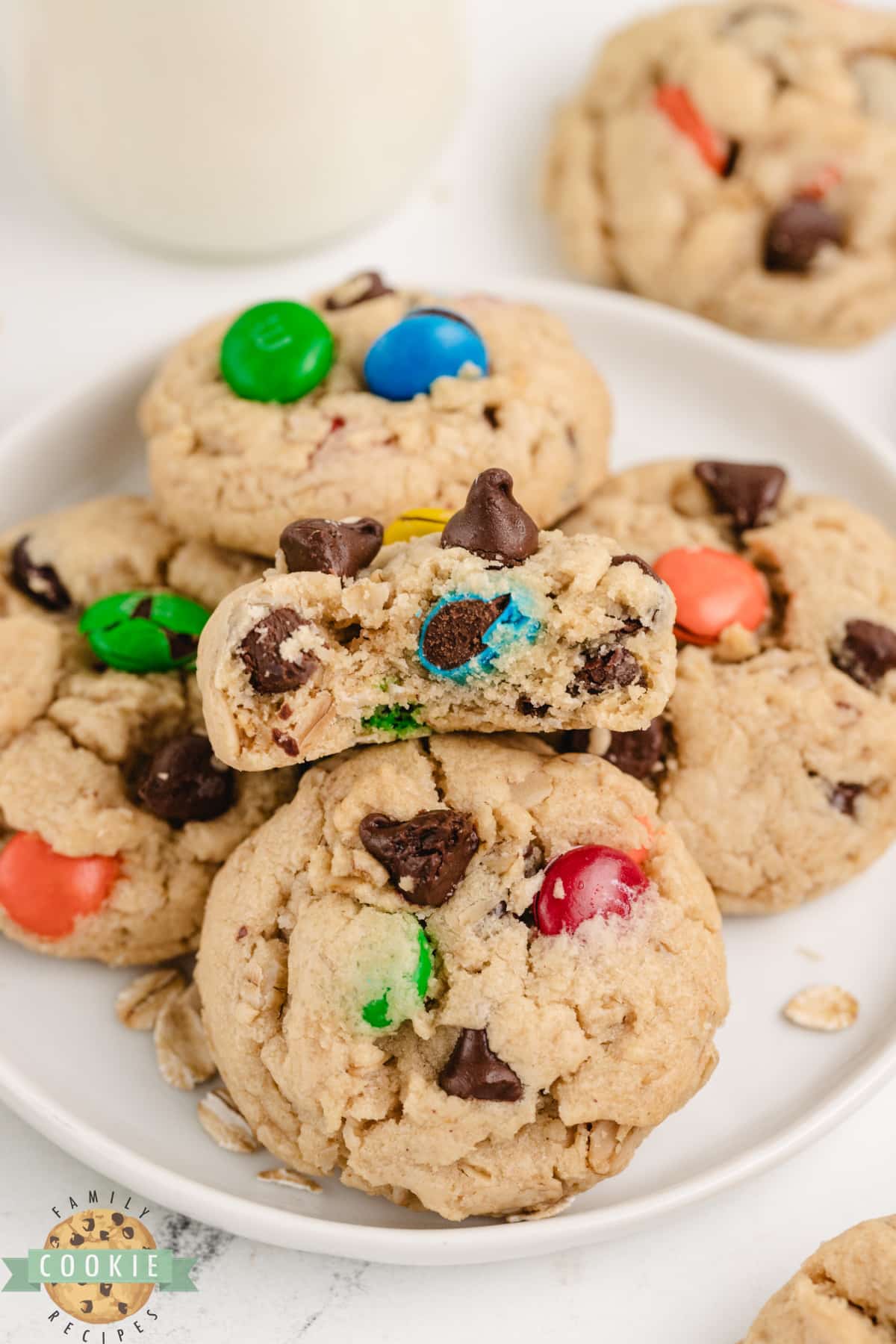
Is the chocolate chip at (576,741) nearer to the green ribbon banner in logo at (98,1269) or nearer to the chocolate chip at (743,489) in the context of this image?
the chocolate chip at (743,489)

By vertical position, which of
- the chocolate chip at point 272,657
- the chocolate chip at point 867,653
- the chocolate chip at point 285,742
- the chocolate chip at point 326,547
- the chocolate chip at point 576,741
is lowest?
the chocolate chip at point 576,741

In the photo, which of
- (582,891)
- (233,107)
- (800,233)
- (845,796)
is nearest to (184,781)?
(582,891)

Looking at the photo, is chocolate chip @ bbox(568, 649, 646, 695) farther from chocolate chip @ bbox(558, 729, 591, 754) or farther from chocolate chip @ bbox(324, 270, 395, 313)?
chocolate chip @ bbox(324, 270, 395, 313)

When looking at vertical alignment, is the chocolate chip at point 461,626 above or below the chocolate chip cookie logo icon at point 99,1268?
above

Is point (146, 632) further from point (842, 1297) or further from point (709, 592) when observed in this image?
point (842, 1297)

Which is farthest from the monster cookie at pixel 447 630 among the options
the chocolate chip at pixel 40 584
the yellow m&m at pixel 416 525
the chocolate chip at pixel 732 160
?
the chocolate chip at pixel 732 160
